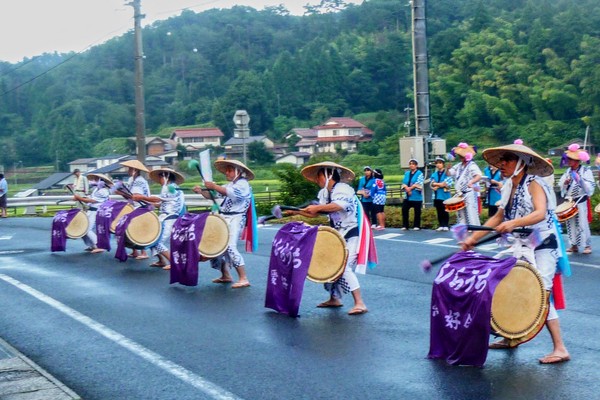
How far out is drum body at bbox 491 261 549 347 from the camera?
778 centimetres

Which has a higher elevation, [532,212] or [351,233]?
[532,212]

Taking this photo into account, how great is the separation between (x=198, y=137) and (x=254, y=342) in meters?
70.8

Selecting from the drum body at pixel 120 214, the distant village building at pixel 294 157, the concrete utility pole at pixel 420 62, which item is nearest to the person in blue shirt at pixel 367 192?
the concrete utility pole at pixel 420 62

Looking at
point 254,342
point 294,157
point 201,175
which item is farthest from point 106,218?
point 294,157

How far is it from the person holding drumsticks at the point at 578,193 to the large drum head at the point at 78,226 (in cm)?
933

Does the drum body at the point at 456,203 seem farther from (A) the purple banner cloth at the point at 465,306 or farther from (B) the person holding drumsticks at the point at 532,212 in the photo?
(A) the purple banner cloth at the point at 465,306

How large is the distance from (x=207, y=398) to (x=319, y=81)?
99.1 meters

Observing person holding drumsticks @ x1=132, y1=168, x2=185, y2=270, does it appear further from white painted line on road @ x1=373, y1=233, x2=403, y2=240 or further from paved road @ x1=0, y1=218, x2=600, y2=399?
white painted line on road @ x1=373, y1=233, x2=403, y2=240

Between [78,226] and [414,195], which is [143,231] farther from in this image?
[414,195]

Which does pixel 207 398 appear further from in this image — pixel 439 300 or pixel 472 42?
pixel 472 42

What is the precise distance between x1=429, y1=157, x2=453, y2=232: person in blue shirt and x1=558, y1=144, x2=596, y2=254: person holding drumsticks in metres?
4.91

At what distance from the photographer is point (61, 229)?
18.8m

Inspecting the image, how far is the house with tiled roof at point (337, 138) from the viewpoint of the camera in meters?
83.4

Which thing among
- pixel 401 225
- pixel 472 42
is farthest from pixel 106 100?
pixel 401 225
